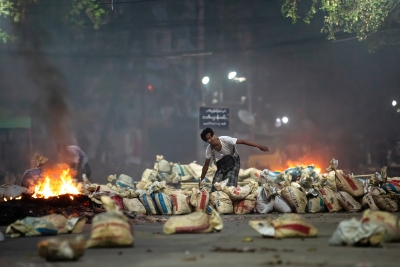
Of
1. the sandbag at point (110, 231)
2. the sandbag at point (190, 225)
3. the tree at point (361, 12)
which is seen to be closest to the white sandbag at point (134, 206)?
the sandbag at point (190, 225)

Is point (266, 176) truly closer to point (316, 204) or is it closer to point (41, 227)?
point (316, 204)

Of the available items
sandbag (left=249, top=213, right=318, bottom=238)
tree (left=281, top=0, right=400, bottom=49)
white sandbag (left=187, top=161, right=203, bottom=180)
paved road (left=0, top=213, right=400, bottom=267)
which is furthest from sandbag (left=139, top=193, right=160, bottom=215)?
tree (left=281, top=0, right=400, bottom=49)

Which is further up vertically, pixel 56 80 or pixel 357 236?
pixel 56 80

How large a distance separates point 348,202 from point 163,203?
318 cm

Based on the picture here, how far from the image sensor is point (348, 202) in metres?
9.84

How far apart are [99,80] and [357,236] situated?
1994 cm

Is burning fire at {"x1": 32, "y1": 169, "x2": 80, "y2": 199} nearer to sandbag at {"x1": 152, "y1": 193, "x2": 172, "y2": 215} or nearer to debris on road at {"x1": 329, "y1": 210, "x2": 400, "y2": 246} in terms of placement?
sandbag at {"x1": 152, "y1": 193, "x2": 172, "y2": 215}

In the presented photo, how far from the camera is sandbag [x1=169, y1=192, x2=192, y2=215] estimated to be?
9672mm

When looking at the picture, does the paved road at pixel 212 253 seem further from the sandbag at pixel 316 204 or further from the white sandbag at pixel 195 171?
the white sandbag at pixel 195 171

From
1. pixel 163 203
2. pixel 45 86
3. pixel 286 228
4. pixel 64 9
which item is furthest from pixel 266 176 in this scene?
pixel 45 86

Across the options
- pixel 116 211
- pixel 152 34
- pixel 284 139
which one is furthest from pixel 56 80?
pixel 116 211

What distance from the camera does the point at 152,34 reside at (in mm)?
24109

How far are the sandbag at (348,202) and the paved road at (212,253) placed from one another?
3.49 meters

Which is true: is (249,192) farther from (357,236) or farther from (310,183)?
(357,236)
